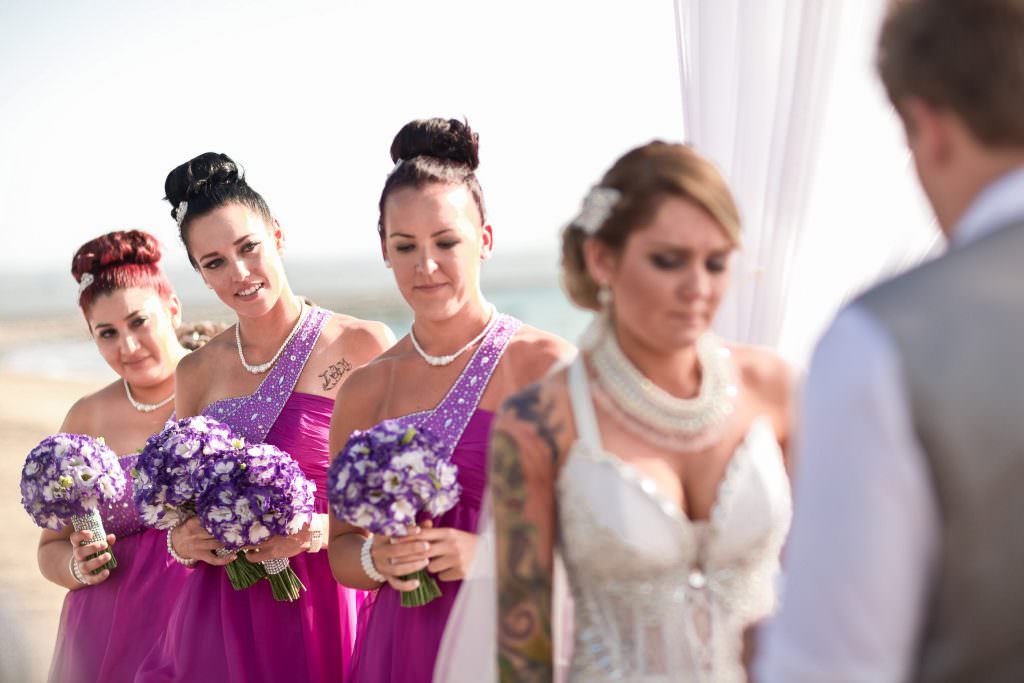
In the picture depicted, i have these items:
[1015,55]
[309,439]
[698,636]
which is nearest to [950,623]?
[1015,55]

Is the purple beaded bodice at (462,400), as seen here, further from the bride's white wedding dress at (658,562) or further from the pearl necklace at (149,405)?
the pearl necklace at (149,405)

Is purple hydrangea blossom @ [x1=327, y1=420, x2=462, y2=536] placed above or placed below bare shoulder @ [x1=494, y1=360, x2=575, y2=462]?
below

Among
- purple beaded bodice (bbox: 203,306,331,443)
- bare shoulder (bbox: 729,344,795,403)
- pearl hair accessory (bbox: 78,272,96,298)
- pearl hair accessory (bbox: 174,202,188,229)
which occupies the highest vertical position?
pearl hair accessory (bbox: 174,202,188,229)

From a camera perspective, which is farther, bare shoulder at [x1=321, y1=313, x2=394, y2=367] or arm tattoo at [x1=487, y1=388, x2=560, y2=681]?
bare shoulder at [x1=321, y1=313, x2=394, y2=367]

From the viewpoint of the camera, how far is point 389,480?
3.11 meters

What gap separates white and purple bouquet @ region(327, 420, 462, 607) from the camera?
312 centimetres

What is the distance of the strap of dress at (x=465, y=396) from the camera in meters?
3.55

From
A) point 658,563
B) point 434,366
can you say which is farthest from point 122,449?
point 658,563

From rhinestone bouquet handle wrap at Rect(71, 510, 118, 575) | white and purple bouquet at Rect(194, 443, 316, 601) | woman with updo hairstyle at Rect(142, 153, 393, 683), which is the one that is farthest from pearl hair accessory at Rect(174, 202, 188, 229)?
rhinestone bouquet handle wrap at Rect(71, 510, 118, 575)

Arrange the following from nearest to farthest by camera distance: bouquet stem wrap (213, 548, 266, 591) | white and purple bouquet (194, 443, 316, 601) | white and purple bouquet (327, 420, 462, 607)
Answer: white and purple bouquet (327, 420, 462, 607), white and purple bouquet (194, 443, 316, 601), bouquet stem wrap (213, 548, 266, 591)

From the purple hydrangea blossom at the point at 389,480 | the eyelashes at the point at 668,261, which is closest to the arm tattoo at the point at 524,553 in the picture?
the eyelashes at the point at 668,261

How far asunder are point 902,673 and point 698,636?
89 cm

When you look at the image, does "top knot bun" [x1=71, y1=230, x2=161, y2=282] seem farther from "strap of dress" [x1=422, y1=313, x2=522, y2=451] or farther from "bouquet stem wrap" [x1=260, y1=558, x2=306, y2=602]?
"strap of dress" [x1=422, y1=313, x2=522, y2=451]

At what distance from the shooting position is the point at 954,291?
5.08 ft
